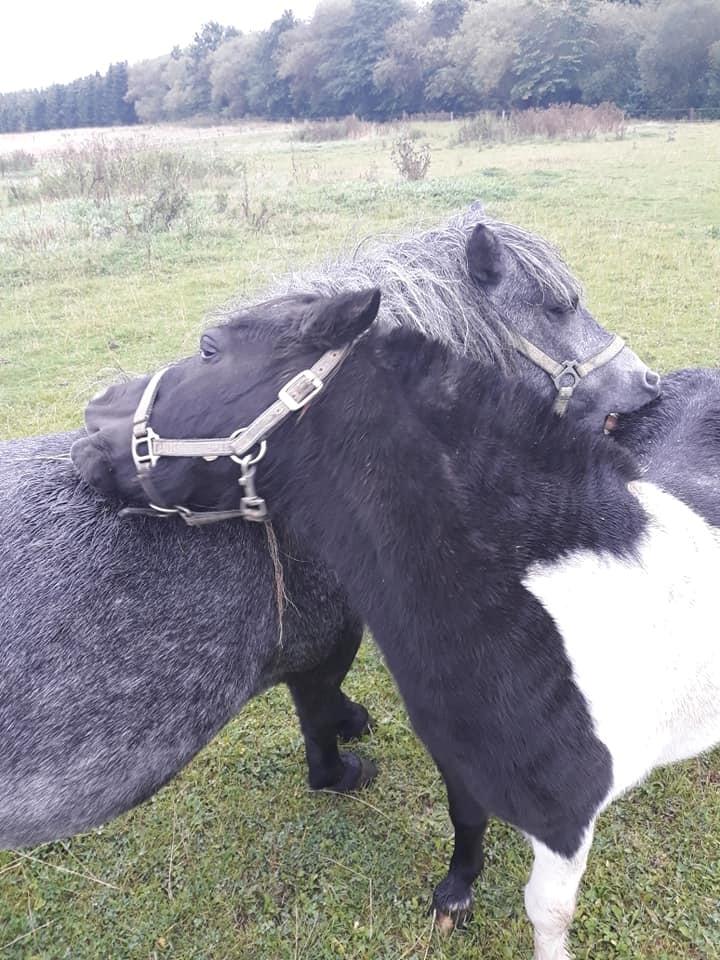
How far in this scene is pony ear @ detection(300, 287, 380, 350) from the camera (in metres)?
1.81

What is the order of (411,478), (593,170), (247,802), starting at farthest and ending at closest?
(593,170) → (247,802) → (411,478)

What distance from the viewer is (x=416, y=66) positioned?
48125 mm

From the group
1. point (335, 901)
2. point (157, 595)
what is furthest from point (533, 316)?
point (335, 901)

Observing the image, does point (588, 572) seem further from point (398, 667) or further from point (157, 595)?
point (157, 595)

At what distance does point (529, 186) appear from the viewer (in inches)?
609

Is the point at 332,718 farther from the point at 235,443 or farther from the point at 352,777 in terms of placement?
the point at 235,443

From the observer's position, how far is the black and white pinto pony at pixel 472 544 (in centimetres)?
183

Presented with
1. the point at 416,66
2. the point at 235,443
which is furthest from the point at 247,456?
the point at 416,66

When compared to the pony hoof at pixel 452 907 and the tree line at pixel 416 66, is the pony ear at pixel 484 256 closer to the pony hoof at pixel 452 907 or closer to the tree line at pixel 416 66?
the pony hoof at pixel 452 907

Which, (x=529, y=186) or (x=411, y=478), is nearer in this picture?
(x=411, y=478)

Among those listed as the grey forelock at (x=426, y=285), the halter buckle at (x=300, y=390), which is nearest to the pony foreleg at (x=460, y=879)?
the halter buckle at (x=300, y=390)

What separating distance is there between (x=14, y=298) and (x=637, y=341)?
833cm

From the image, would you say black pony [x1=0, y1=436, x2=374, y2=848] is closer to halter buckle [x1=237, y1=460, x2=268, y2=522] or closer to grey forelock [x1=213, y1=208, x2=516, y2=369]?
halter buckle [x1=237, y1=460, x2=268, y2=522]

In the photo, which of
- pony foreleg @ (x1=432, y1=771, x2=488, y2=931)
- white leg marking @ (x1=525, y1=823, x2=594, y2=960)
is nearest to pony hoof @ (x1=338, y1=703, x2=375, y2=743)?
pony foreleg @ (x1=432, y1=771, x2=488, y2=931)
